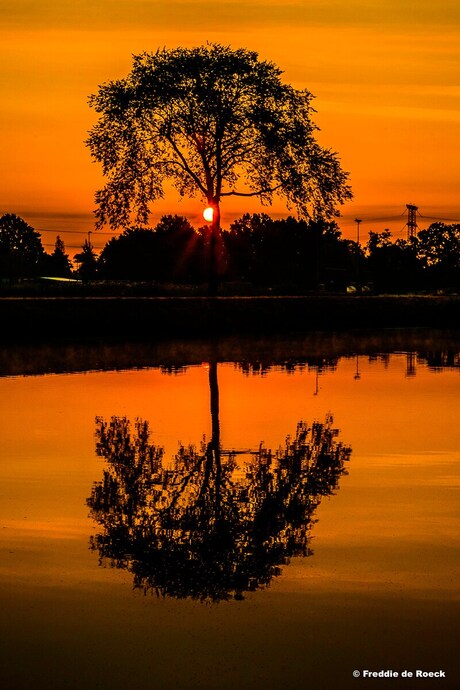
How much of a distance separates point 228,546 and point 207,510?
169cm

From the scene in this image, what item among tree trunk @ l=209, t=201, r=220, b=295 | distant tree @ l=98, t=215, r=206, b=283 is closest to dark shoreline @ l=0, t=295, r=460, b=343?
tree trunk @ l=209, t=201, r=220, b=295

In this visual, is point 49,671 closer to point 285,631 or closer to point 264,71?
point 285,631

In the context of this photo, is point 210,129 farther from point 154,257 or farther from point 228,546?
point 154,257

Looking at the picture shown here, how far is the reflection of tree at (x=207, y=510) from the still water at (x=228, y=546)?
3 cm

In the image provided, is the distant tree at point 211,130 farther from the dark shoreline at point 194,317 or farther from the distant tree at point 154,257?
the distant tree at point 154,257

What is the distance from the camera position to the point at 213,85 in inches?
2899

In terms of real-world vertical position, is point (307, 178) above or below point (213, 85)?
below

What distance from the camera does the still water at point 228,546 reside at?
8047 millimetres

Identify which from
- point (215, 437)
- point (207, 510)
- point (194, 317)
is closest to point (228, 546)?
point (207, 510)

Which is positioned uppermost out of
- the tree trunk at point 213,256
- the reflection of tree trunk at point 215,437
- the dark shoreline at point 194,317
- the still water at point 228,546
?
the tree trunk at point 213,256

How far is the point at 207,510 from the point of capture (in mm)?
12578

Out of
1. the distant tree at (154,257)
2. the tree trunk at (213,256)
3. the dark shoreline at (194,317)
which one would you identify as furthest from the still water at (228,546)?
the distant tree at (154,257)

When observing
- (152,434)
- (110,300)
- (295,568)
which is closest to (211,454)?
(152,434)

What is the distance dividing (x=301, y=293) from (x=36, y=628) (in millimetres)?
85278
